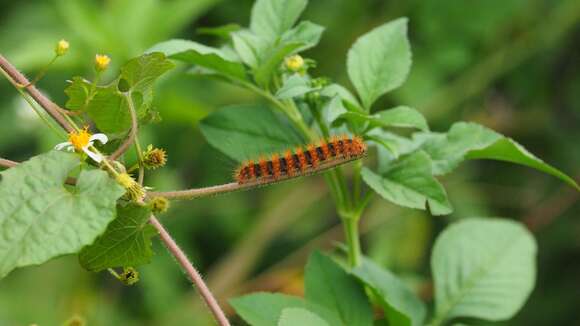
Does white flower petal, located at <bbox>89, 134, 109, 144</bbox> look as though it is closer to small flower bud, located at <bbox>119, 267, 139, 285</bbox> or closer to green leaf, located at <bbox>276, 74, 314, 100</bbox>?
small flower bud, located at <bbox>119, 267, 139, 285</bbox>

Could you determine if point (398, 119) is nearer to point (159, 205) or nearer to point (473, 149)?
point (473, 149)

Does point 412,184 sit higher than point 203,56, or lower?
lower

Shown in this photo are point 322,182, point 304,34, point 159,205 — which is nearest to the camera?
point 159,205

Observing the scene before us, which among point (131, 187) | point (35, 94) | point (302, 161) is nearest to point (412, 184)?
point (302, 161)

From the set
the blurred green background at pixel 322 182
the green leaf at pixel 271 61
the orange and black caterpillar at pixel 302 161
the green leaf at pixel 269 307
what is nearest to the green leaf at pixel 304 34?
the green leaf at pixel 271 61

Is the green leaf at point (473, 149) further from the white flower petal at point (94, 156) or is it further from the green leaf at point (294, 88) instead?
the white flower petal at point (94, 156)

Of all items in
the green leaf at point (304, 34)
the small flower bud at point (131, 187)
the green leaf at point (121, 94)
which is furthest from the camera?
the green leaf at point (304, 34)
